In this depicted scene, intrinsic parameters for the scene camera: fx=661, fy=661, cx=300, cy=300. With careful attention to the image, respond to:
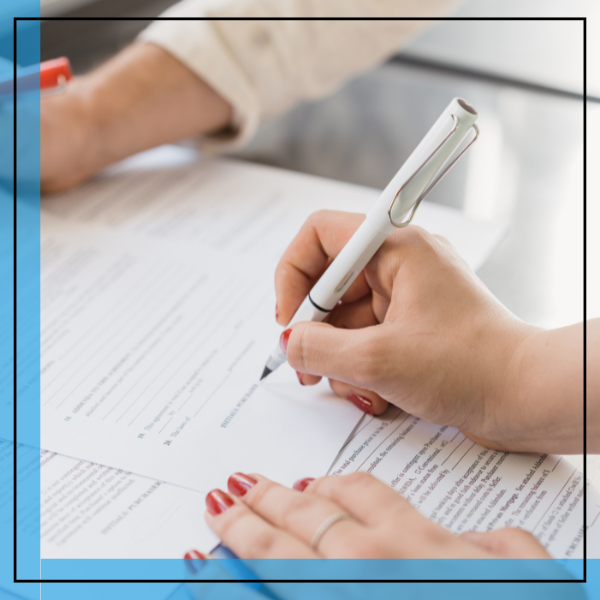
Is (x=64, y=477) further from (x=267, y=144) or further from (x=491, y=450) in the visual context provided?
(x=267, y=144)

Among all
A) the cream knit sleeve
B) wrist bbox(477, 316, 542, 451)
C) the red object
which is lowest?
wrist bbox(477, 316, 542, 451)

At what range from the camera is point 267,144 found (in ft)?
2.76

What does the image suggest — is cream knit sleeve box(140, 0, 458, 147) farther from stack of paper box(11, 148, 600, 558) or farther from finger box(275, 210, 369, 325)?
finger box(275, 210, 369, 325)

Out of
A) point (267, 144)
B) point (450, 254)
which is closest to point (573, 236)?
point (450, 254)

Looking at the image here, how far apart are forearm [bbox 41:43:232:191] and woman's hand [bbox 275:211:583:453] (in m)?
0.42

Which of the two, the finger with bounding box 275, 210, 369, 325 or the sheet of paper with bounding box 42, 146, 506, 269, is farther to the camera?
the sheet of paper with bounding box 42, 146, 506, 269

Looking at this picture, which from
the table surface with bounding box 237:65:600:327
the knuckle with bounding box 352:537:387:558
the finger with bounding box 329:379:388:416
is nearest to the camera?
the knuckle with bounding box 352:537:387:558

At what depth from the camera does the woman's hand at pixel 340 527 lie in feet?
1.19

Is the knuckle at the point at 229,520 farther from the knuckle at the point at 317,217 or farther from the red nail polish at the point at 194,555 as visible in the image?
the knuckle at the point at 317,217

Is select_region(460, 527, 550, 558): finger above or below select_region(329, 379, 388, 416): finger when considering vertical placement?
below

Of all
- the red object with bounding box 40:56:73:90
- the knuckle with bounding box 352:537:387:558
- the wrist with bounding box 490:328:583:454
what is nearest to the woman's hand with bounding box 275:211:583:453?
the wrist with bounding box 490:328:583:454

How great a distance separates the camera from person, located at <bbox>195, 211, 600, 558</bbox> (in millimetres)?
375

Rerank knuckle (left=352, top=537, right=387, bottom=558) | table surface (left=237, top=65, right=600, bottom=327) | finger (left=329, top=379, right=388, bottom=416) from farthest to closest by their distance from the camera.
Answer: table surface (left=237, top=65, right=600, bottom=327)
finger (left=329, top=379, right=388, bottom=416)
knuckle (left=352, top=537, right=387, bottom=558)

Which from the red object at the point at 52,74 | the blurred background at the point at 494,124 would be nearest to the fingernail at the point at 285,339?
the blurred background at the point at 494,124
